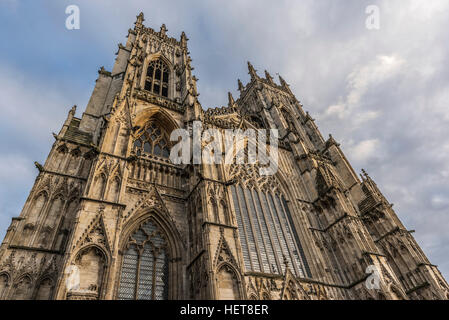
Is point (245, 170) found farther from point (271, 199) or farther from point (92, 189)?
point (92, 189)

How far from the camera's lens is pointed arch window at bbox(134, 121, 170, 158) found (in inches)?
650

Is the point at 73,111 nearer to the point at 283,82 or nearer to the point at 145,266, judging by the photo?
the point at 145,266

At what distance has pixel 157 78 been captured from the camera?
23.4 metres

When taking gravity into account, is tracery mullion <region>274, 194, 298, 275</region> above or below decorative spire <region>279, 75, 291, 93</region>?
below

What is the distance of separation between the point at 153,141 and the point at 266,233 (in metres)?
9.01

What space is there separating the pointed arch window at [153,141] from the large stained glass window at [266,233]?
5191mm

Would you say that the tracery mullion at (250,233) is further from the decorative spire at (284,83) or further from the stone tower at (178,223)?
the decorative spire at (284,83)

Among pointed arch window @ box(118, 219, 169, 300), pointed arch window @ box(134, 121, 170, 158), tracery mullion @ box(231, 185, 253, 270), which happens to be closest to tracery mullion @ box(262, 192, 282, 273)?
tracery mullion @ box(231, 185, 253, 270)

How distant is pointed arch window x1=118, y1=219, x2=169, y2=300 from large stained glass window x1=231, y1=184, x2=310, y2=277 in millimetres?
4176

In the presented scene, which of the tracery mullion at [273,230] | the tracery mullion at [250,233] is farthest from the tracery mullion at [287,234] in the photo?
the tracery mullion at [250,233]

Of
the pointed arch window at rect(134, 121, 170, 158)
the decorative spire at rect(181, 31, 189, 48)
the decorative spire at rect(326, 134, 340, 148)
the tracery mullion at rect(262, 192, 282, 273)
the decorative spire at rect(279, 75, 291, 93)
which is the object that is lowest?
the tracery mullion at rect(262, 192, 282, 273)

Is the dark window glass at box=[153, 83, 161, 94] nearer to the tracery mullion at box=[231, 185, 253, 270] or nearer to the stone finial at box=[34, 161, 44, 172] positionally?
the tracery mullion at box=[231, 185, 253, 270]

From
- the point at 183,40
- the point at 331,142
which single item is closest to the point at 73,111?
the point at 183,40

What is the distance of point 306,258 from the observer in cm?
1558
